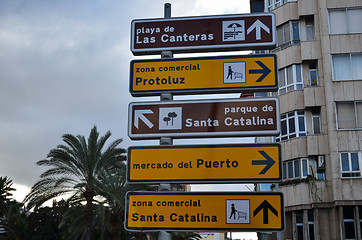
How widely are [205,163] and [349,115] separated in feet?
89.2

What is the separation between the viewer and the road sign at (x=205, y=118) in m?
7.47

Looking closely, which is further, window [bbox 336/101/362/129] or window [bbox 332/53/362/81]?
window [bbox 332/53/362/81]

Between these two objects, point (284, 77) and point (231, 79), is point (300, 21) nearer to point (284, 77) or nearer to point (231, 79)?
point (284, 77)

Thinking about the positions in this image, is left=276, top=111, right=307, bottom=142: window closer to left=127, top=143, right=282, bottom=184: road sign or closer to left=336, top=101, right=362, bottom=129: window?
left=336, top=101, right=362, bottom=129: window

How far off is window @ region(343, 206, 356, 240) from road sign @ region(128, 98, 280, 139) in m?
25.4

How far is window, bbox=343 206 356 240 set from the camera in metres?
30.5

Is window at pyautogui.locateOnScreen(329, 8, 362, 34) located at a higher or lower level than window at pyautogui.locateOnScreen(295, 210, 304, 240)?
higher

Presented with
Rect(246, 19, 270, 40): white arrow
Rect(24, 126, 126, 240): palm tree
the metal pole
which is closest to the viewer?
the metal pole

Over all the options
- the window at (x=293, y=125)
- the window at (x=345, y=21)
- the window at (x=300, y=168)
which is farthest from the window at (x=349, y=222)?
the window at (x=345, y=21)

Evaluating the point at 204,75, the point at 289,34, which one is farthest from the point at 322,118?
the point at 204,75

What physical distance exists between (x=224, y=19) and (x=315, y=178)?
25.6 meters

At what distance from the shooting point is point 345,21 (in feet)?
112

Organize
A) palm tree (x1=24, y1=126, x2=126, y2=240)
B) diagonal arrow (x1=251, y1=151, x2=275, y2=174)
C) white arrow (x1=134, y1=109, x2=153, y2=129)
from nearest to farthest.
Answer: diagonal arrow (x1=251, y1=151, x2=275, y2=174)
white arrow (x1=134, y1=109, x2=153, y2=129)
palm tree (x1=24, y1=126, x2=126, y2=240)

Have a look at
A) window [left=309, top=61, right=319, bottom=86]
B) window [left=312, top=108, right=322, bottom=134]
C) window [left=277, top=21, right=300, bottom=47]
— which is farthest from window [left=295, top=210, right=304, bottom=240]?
window [left=277, top=21, right=300, bottom=47]
